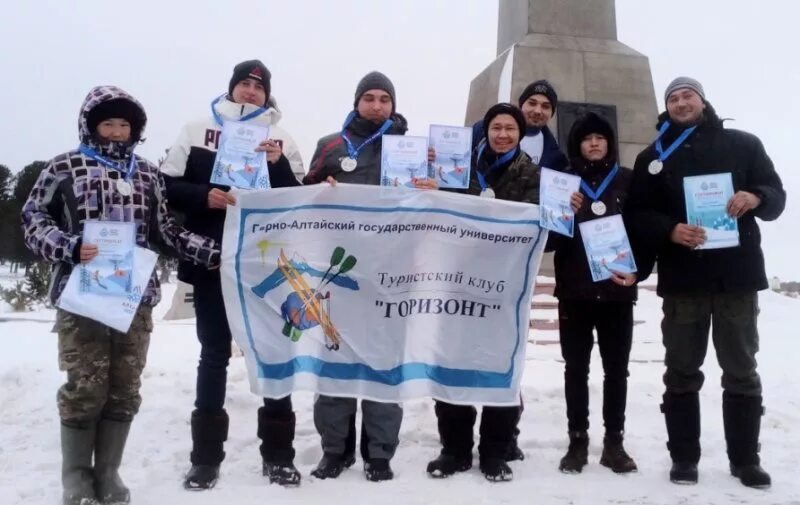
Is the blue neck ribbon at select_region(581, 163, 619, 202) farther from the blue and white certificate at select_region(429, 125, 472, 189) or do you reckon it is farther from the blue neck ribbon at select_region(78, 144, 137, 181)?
the blue neck ribbon at select_region(78, 144, 137, 181)

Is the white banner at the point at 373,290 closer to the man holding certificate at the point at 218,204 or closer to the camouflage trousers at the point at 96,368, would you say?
the man holding certificate at the point at 218,204

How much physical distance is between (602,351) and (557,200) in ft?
3.02

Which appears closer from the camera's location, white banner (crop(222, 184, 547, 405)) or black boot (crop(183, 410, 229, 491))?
black boot (crop(183, 410, 229, 491))

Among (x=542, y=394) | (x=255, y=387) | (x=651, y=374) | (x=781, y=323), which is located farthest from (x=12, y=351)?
(x=781, y=323)

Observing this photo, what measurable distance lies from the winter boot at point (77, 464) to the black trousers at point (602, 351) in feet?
8.22

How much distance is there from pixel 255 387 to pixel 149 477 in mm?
751

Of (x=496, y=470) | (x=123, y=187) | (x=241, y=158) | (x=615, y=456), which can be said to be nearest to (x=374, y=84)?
(x=241, y=158)

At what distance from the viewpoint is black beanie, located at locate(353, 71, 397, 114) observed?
4.03 metres

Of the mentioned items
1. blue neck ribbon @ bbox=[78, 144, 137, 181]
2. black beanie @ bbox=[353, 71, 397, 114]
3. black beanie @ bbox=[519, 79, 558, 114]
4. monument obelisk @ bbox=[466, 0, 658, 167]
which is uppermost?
monument obelisk @ bbox=[466, 0, 658, 167]

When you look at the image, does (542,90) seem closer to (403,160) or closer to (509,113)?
(509,113)

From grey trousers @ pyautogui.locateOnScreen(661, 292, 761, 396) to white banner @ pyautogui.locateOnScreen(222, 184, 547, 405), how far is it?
2.91ft

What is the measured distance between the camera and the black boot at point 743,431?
3877 millimetres

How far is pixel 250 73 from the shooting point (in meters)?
3.92

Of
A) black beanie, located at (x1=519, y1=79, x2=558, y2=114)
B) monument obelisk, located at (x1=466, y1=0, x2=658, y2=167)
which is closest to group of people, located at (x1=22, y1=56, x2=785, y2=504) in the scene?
black beanie, located at (x1=519, y1=79, x2=558, y2=114)
